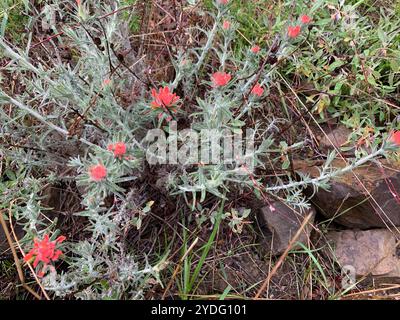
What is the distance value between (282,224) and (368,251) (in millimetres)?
438

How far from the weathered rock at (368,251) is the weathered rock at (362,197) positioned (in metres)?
0.06

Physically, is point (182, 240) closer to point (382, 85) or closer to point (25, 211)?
point (25, 211)

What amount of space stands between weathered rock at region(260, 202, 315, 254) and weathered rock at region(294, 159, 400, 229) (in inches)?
4.1

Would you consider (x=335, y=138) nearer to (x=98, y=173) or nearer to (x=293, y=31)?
(x=293, y=31)

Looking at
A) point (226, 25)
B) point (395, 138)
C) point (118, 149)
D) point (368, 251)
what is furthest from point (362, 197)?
point (118, 149)

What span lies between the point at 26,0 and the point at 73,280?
1387 millimetres

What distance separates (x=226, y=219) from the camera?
2.08 m

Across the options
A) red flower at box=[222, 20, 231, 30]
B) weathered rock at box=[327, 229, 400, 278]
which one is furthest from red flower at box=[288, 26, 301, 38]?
weathered rock at box=[327, 229, 400, 278]

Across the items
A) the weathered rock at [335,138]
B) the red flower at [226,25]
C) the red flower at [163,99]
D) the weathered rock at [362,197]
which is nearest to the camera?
the red flower at [163,99]

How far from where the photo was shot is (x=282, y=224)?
2059mm

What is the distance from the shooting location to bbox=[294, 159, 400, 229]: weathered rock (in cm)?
204

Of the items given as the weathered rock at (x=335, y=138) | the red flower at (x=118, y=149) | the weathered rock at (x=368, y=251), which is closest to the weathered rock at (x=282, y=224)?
the weathered rock at (x=368, y=251)

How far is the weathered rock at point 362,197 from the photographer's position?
80.1 inches

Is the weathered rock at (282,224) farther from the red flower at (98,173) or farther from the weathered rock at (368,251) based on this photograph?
the red flower at (98,173)
